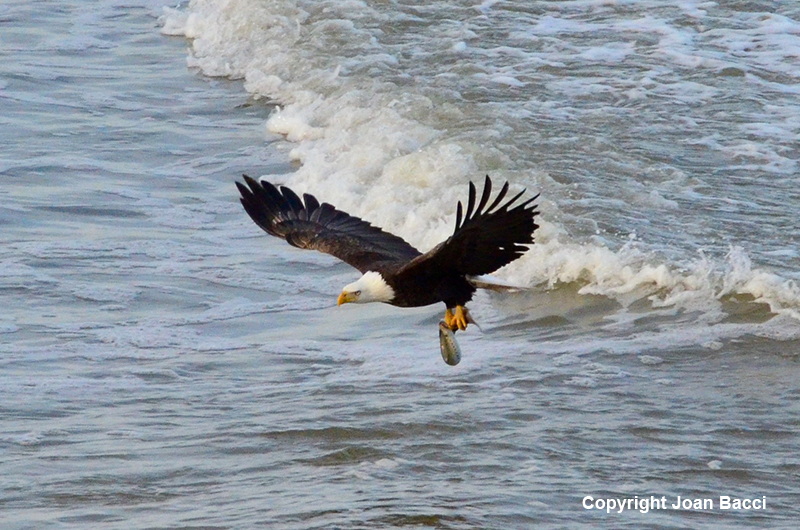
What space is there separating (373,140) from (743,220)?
126 inches

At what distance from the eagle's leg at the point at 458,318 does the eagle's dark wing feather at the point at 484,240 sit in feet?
1.60

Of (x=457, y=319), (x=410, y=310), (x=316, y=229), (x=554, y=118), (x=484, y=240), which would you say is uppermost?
(x=484, y=240)

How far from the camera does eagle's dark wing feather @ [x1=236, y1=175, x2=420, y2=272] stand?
632 centimetres

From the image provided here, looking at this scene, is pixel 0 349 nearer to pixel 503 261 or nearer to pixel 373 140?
pixel 503 261

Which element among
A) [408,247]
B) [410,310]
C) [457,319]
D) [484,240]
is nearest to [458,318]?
[457,319]

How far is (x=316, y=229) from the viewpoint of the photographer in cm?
652

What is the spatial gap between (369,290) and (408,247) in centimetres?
87

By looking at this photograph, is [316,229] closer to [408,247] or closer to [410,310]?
[408,247]

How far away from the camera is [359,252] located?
20.7 feet

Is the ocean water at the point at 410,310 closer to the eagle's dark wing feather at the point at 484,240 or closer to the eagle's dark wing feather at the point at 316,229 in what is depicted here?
the eagle's dark wing feather at the point at 316,229

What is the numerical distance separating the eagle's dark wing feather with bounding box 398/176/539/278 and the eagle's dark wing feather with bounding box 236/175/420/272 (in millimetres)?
690

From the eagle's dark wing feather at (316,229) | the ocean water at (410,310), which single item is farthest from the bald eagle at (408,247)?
the ocean water at (410,310)

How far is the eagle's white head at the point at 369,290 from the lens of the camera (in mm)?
5789

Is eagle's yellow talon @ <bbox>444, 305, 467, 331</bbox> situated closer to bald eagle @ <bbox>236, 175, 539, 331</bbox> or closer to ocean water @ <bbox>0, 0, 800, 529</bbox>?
bald eagle @ <bbox>236, 175, 539, 331</bbox>
